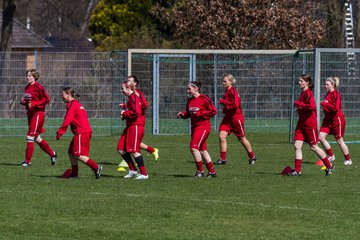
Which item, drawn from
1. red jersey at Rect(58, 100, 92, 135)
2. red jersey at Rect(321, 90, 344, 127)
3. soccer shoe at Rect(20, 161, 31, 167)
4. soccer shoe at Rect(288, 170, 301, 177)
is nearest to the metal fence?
red jersey at Rect(321, 90, 344, 127)

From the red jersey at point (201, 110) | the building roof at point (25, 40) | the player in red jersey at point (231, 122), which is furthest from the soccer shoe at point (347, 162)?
the building roof at point (25, 40)

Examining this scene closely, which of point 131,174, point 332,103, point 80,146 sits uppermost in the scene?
point 332,103

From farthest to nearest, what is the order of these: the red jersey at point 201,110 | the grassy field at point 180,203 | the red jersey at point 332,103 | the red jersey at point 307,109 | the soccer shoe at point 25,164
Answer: the red jersey at point 332,103 → the soccer shoe at point 25,164 → the red jersey at point 307,109 → the red jersey at point 201,110 → the grassy field at point 180,203

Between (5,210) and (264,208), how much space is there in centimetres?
321

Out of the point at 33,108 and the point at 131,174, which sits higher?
the point at 33,108

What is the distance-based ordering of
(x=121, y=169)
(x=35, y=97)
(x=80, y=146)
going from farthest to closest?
(x=35, y=97) → (x=121, y=169) → (x=80, y=146)

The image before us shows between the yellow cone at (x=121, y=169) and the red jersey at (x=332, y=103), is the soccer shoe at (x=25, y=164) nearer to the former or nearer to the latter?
the yellow cone at (x=121, y=169)

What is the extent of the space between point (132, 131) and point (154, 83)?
1277 centimetres

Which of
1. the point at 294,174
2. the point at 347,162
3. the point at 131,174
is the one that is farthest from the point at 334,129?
the point at 131,174

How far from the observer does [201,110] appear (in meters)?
18.0

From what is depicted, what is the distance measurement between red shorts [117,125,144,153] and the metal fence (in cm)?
1217

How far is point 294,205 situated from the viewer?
1442 cm

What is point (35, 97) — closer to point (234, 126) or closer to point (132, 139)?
A: point (132, 139)

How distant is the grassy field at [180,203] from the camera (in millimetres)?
12188
